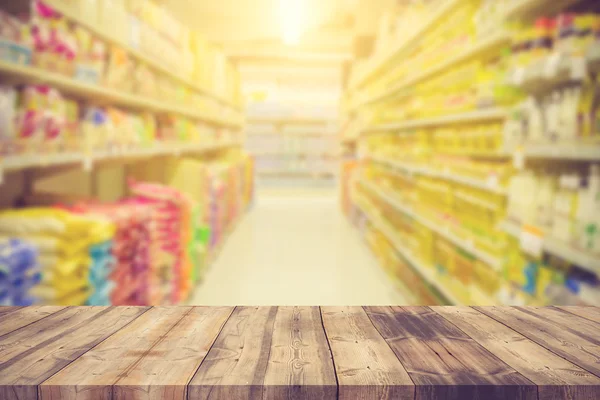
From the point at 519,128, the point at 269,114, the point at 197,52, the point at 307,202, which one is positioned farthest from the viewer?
the point at 269,114

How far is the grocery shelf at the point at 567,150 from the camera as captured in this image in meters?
1.50

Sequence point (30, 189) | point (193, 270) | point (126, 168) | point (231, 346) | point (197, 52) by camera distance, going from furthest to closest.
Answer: point (197, 52) → point (126, 168) → point (193, 270) → point (30, 189) → point (231, 346)

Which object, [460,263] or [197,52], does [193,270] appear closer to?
[460,263]

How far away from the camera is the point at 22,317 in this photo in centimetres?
97

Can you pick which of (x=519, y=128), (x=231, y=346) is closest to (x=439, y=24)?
(x=519, y=128)

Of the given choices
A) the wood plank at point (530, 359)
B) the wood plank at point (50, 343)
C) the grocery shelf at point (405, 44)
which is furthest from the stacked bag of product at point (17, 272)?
the grocery shelf at point (405, 44)

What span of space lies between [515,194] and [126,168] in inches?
111

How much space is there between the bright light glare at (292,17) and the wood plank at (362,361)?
5129 mm

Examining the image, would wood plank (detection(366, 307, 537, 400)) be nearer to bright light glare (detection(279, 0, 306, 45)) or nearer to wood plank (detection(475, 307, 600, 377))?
wood plank (detection(475, 307, 600, 377))

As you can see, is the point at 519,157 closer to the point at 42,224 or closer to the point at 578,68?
the point at 578,68

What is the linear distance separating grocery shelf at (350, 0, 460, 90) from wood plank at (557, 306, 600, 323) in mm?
2077

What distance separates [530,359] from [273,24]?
269 inches

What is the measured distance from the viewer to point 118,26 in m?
2.58

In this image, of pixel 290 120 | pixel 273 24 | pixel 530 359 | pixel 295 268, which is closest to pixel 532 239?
pixel 530 359
